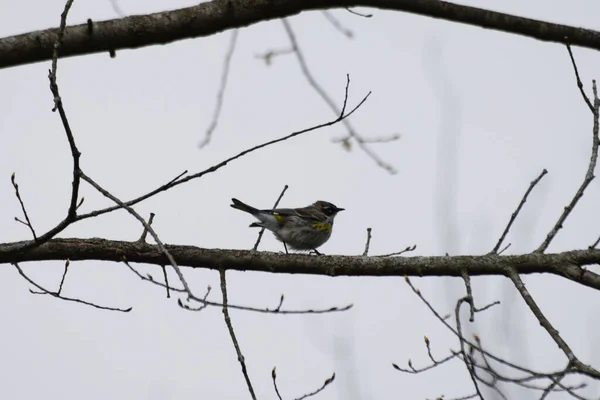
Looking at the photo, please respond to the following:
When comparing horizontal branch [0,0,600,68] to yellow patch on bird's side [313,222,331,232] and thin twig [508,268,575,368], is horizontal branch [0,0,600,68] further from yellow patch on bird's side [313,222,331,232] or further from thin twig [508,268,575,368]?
yellow patch on bird's side [313,222,331,232]

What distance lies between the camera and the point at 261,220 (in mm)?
11312

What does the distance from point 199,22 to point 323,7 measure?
0.94m

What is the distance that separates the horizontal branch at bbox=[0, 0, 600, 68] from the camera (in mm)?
5684

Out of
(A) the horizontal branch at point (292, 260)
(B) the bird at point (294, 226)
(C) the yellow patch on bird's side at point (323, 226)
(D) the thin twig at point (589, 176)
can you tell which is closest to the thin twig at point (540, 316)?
(A) the horizontal branch at point (292, 260)

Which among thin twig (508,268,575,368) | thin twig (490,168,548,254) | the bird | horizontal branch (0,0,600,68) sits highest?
the bird

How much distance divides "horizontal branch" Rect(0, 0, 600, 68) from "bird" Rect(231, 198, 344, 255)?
16.5 feet

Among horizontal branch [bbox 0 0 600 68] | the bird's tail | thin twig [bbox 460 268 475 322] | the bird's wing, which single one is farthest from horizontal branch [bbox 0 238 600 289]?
the bird's wing

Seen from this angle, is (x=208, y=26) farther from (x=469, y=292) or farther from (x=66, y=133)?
(x=469, y=292)

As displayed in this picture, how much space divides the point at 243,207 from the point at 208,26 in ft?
16.9

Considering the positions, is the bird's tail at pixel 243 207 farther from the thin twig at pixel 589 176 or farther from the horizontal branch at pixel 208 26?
the thin twig at pixel 589 176

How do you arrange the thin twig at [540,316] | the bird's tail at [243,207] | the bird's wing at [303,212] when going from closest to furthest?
the thin twig at [540,316] < the bird's tail at [243,207] < the bird's wing at [303,212]

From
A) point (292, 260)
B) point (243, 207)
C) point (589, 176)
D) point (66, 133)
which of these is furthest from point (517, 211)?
point (243, 207)

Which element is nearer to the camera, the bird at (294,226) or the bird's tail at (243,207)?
the bird's tail at (243,207)

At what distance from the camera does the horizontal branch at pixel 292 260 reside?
621 centimetres
